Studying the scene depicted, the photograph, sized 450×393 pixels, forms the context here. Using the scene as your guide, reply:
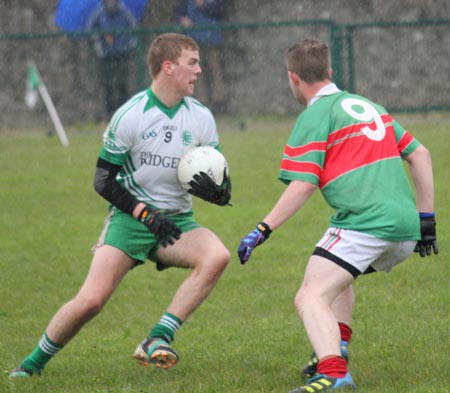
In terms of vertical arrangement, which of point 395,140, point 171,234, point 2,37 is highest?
point 395,140

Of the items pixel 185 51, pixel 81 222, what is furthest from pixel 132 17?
pixel 185 51

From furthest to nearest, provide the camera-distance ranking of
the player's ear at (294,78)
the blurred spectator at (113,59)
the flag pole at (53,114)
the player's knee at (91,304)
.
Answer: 1. the blurred spectator at (113,59)
2. the flag pole at (53,114)
3. the player's knee at (91,304)
4. the player's ear at (294,78)

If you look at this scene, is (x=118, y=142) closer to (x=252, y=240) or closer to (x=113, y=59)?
(x=252, y=240)

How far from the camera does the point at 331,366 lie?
5.52m

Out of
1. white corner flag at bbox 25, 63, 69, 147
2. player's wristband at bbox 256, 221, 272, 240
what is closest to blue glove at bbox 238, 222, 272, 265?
player's wristband at bbox 256, 221, 272, 240

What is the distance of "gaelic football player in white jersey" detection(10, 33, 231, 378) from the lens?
251 inches

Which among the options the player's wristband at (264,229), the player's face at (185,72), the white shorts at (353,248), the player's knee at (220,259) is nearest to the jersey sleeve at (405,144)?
the white shorts at (353,248)

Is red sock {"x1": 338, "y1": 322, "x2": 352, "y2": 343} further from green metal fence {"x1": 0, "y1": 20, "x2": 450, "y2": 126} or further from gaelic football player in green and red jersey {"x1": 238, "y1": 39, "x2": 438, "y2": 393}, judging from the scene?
green metal fence {"x1": 0, "y1": 20, "x2": 450, "y2": 126}

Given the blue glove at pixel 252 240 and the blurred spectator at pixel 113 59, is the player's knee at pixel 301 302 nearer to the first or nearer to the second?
the blue glove at pixel 252 240

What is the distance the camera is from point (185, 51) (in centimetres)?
663

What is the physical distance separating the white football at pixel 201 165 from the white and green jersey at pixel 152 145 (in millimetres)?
83

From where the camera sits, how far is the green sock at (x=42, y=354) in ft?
21.3

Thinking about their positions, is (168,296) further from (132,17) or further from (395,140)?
(132,17)

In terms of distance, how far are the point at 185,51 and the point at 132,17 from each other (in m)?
13.5
